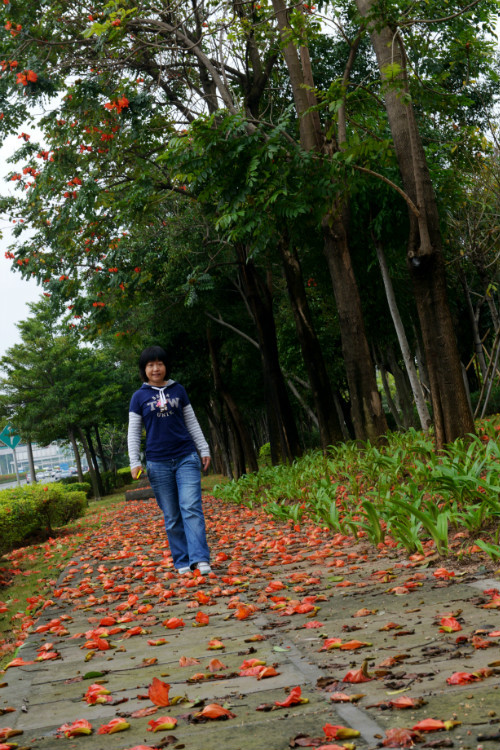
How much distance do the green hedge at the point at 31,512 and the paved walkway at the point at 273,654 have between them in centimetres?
468

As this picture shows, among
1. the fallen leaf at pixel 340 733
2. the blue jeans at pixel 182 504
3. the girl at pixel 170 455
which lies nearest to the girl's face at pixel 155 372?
the girl at pixel 170 455

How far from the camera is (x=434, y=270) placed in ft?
24.6

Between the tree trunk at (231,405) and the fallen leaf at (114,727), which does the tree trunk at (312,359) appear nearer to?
the tree trunk at (231,405)

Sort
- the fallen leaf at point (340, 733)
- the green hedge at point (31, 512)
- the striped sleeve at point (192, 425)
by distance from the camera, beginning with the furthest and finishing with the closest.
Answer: the green hedge at point (31, 512)
the striped sleeve at point (192, 425)
the fallen leaf at point (340, 733)

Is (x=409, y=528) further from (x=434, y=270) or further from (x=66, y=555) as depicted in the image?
(x=66, y=555)

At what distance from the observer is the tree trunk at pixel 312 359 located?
12.6 metres

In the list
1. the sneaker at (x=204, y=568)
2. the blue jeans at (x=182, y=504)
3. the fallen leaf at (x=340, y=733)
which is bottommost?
the sneaker at (x=204, y=568)

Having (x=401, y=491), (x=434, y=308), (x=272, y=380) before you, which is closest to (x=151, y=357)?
(x=401, y=491)

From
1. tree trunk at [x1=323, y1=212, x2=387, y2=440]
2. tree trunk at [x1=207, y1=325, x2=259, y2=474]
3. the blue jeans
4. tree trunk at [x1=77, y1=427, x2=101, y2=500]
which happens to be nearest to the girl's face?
the blue jeans

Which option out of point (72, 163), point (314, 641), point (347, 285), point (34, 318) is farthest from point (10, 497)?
point (34, 318)

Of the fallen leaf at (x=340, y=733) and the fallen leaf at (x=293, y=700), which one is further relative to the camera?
the fallen leaf at (x=293, y=700)

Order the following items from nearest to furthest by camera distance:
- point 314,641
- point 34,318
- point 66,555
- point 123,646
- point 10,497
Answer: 1. point 314,641
2. point 123,646
3. point 66,555
4. point 10,497
5. point 34,318

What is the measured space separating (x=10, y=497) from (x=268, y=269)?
7.82m

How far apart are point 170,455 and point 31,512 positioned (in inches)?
259
